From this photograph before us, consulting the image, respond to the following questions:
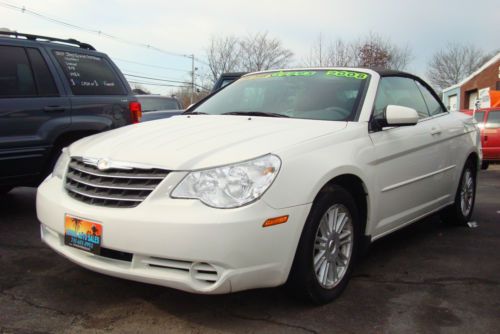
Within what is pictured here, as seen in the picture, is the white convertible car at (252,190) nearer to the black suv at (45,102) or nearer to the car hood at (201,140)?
the car hood at (201,140)

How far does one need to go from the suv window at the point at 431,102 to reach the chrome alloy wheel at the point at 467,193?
31.1 inches

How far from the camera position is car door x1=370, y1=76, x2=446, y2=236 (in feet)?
12.2

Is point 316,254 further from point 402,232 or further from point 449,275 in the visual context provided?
point 402,232

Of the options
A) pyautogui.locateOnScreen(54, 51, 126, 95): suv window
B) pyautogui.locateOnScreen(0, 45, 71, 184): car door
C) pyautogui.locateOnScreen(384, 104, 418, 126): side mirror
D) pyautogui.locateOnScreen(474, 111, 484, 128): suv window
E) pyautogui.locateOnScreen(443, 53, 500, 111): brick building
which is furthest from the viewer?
pyautogui.locateOnScreen(443, 53, 500, 111): brick building

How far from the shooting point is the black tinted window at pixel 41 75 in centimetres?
515

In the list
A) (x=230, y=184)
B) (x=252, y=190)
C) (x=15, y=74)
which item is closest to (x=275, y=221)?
(x=252, y=190)

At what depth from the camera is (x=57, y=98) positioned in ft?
17.0

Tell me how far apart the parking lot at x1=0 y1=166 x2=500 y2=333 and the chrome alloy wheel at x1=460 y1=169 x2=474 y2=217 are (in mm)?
1067

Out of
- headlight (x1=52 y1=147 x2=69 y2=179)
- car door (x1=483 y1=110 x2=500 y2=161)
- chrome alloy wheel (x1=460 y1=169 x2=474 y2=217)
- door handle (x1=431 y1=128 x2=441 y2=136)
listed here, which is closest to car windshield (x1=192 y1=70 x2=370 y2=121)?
door handle (x1=431 y1=128 x2=441 y2=136)

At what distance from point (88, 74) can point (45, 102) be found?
2.42 feet

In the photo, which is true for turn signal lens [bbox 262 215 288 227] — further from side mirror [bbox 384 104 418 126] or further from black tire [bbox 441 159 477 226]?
black tire [bbox 441 159 477 226]

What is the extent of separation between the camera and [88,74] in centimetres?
566

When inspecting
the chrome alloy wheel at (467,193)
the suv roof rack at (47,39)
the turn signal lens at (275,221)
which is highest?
the suv roof rack at (47,39)

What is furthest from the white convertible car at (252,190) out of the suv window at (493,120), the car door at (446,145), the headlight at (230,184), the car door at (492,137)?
the suv window at (493,120)
